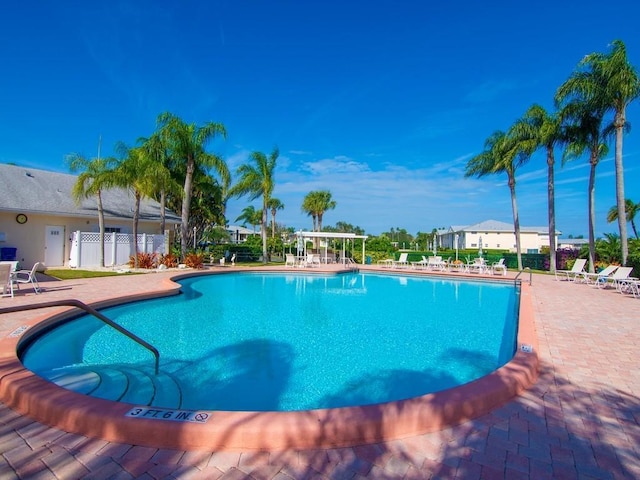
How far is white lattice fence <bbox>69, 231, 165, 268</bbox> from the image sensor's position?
17.1 meters

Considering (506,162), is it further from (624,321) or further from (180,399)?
(180,399)

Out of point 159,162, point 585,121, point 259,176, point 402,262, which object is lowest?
point 402,262

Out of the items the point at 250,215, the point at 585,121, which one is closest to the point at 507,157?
the point at 585,121

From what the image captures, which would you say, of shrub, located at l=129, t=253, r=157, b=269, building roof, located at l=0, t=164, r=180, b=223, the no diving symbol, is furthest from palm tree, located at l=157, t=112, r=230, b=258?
the no diving symbol

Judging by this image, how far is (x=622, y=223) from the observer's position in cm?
1552

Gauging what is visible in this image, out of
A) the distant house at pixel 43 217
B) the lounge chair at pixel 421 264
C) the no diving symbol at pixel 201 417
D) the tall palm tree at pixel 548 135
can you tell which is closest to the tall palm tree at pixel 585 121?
the tall palm tree at pixel 548 135

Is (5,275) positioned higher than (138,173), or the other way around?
(138,173)

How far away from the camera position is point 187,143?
1917 centimetres

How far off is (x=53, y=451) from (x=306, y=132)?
82.3ft

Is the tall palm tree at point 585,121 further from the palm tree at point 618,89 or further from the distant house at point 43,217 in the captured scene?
the distant house at point 43,217

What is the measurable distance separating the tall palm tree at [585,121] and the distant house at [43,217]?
80.5ft

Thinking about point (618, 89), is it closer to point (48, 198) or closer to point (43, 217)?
point (43, 217)

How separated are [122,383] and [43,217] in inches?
680

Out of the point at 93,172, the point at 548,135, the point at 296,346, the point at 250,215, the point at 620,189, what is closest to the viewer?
the point at 296,346
